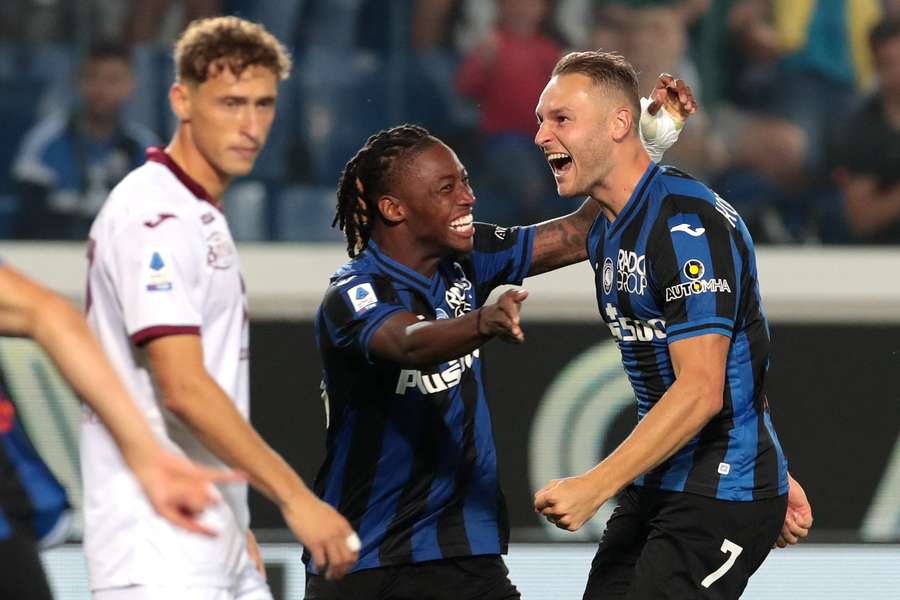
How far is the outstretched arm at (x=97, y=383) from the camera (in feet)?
8.79

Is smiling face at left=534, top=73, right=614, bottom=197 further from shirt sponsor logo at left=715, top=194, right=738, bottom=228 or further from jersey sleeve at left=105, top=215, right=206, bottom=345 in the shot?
jersey sleeve at left=105, top=215, right=206, bottom=345

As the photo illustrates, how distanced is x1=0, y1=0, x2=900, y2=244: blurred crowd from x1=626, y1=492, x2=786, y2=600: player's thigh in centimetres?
521

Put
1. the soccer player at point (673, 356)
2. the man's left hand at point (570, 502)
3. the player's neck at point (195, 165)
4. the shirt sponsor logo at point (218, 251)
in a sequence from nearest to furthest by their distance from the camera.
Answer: the shirt sponsor logo at point (218, 251)
the player's neck at point (195, 165)
the man's left hand at point (570, 502)
the soccer player at point (673, 356)

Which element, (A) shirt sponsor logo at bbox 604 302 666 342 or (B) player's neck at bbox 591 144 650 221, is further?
(B) player's neck at bbox 591 144 650 221

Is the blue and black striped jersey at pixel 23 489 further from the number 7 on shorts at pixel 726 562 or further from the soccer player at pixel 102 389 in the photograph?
the number 7 on shorts at pixel 726 562

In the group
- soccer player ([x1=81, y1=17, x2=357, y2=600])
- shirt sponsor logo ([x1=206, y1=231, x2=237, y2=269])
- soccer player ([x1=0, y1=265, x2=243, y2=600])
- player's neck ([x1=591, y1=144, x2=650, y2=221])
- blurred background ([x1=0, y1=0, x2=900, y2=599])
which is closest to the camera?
soccer player ([x1=0, y1=265, x2=243, y2=600])

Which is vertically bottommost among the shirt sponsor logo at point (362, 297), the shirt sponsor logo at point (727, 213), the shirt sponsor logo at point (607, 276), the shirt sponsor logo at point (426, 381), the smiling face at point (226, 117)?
the shirt sponsor logo at point (426, 381)

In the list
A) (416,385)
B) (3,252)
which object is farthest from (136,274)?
(3,252)

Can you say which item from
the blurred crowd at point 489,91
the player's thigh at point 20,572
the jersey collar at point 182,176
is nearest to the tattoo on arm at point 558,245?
the jersey collar at point 182,176

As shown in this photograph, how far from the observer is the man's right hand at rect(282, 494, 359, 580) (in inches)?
125

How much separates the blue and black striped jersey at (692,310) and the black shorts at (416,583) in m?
0.59

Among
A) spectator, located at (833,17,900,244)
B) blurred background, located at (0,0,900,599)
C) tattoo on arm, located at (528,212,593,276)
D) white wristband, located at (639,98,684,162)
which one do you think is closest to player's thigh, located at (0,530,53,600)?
tattoo on arm, located at (528,212,593,276)

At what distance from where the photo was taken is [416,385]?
14.3 feet

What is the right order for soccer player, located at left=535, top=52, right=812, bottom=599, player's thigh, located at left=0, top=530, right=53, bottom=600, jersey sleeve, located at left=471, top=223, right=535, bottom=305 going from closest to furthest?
player's thigh, located at left=0, top=530, right=53, bottom=600 < soccer player, located at left=535, top=52, right=812, bottom=599 < jersey sleeve, located at left=471, top=223, right=535, bottom=305
